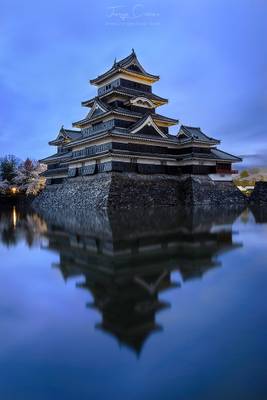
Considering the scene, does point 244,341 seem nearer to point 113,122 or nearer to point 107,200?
point 107,200

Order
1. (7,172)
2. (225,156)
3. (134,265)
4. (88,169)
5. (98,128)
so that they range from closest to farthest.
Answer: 1. (134,265)
2. (98,128)
3. (88,169)
4. (225,156)
5. (7,172)

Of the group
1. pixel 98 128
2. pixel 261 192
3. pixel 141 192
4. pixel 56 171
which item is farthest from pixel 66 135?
pixel 261 192

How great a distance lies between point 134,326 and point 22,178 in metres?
56.0

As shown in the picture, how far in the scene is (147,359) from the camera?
3.41m

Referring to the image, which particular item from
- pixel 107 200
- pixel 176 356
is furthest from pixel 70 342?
pixel 107 200

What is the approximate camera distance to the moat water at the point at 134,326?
304 centimetres

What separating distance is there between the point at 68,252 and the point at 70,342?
5745 mm

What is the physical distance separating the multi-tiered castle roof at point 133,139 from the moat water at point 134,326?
22.6 metres

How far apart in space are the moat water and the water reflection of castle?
27 millimetres

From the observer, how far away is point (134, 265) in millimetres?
7488

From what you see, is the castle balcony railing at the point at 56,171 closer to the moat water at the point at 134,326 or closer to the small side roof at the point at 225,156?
the small side roof at the point at 225,156

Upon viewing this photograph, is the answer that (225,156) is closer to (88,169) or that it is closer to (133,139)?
(133,139)

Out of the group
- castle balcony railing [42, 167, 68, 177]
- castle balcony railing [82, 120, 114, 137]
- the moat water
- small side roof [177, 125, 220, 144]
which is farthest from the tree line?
the moat water

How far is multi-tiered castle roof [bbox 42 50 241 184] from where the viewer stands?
30484mm
